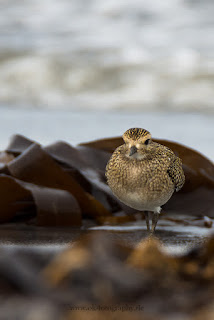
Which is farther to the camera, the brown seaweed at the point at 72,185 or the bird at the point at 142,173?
the brown seaweed at the point at 72,185

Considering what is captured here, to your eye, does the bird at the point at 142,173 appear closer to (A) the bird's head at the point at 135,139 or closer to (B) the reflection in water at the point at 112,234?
(A) the bird's head at the point at 135,139

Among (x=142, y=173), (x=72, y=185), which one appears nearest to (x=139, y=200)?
(x=142, y=173)

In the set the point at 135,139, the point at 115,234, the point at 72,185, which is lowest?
the point at 115,234

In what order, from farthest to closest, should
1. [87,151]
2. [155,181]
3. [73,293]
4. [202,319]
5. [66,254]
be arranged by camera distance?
[87,151] < [155,181] < [66,254] < [73,293] < [202,319]

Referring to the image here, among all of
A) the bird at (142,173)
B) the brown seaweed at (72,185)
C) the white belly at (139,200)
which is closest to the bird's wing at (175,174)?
the bird at (142,173)

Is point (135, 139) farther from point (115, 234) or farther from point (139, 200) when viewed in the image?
point (115, 234)

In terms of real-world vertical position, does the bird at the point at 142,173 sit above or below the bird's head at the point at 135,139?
below

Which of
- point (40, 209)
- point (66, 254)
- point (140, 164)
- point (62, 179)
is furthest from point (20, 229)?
point (66, 254)

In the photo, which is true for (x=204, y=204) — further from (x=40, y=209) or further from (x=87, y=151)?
(x=40, y=209)
